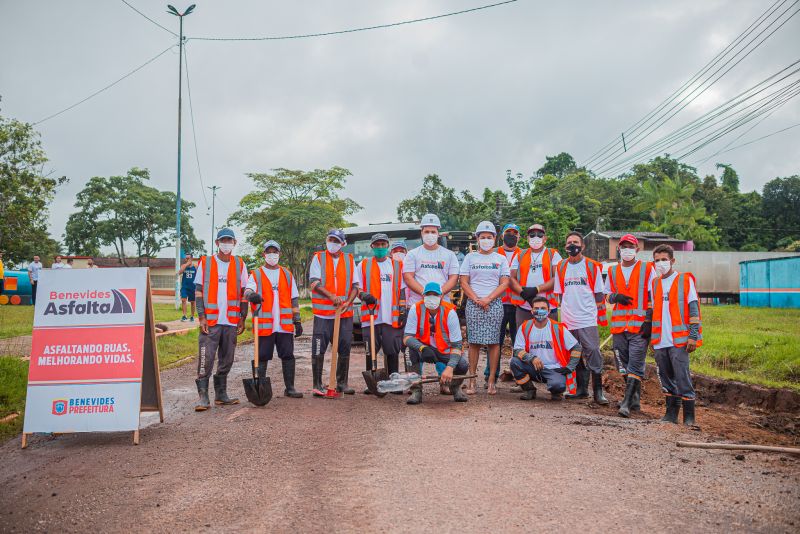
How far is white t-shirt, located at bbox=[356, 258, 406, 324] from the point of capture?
28.0ft

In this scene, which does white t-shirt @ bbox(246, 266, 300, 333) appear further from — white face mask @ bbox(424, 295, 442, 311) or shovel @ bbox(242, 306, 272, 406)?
white face mask @ bbox(424, 295, 442, 311)

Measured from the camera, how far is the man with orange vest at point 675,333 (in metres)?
6.97

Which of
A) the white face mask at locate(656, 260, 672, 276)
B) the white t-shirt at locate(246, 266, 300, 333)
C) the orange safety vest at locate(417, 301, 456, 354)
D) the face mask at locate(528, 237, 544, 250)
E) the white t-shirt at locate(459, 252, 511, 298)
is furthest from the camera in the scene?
the face mask at locate(528, 237, 544, 250)

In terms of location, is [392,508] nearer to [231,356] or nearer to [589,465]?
[589,465]

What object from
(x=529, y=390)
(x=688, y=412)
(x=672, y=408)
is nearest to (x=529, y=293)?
(x=529, y=390)

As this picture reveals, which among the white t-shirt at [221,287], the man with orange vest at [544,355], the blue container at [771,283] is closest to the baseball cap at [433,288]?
the man with orange vest at [544,355]

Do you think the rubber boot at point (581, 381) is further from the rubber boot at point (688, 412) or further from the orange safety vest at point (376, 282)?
the orange safety vest at point (376, 282)

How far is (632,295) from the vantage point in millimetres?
7699

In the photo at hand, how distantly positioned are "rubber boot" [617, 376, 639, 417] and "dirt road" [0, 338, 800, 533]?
0.31m

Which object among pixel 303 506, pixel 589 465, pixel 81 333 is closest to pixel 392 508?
pixel 303 506

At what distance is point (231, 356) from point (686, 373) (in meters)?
5.22

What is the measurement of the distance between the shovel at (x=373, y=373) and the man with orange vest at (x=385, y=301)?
53mm

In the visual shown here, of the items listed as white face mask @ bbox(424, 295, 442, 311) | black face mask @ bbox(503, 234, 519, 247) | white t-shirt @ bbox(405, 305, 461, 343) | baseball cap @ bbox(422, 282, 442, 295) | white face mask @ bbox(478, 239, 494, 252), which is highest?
black face mask @ bbox(503, 234, 519, 247)

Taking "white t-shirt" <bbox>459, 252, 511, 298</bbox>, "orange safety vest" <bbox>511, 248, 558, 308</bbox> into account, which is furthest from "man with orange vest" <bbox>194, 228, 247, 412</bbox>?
"orange safety vest" <bbox>511, 248, 558, 308</bbox>
